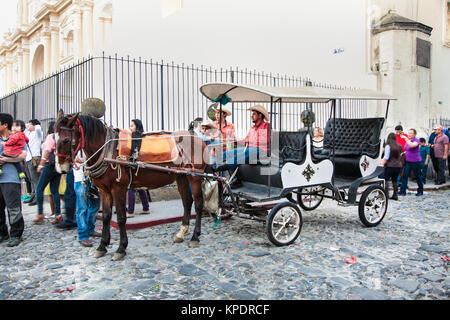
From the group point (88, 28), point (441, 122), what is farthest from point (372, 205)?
point (88, 28)

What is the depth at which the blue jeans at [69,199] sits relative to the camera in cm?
613

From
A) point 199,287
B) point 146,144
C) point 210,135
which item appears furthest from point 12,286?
point 210,135

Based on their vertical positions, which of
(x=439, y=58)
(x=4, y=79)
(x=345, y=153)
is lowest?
(x=345, y=153)

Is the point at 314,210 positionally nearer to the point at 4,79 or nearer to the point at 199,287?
the point at 199,287

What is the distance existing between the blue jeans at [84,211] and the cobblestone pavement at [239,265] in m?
0.28

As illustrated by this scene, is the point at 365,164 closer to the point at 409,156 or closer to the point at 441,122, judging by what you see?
the point at 409,156

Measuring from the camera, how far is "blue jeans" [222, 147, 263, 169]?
18.7 feet

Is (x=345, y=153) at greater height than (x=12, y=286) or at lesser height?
greater

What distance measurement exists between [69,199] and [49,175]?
2.02 feet

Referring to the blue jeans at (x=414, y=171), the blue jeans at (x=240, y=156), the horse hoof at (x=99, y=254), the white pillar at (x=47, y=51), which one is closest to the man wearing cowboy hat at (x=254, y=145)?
the blue jeans at (x=240, y=156)

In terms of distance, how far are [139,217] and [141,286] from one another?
3.24 meters

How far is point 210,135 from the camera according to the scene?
6.80 meters

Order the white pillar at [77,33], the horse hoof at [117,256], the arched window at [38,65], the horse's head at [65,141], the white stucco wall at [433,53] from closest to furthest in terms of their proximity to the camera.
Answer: the horse's head at [65,141] < the horse hoof at [117,256] < the white stucco wall at [433,53] < the white pillar at [77,33] < the arched window at [38,65]

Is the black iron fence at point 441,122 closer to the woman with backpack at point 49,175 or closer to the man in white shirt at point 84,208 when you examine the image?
the man in white shirt at point 84,208
